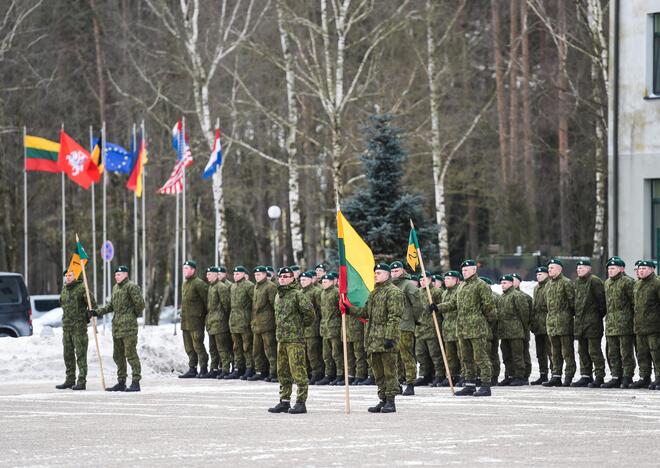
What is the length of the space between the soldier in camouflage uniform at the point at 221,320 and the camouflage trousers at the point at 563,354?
5895mm

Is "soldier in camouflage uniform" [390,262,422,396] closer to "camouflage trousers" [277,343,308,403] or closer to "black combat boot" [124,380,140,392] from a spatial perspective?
"camouflage trousers" [277,343,308,403]

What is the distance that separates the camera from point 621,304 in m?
22.2

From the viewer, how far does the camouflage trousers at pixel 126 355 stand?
22656mm

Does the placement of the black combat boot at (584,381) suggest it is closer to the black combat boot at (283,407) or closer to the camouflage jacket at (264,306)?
the camouflage jacket at (264,306)

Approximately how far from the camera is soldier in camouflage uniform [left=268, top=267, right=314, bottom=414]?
17.9 meters

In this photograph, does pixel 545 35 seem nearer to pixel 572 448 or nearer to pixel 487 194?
pixel 487 194

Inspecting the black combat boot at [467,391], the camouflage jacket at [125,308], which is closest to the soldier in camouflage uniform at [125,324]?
the camouflage jacket at [125,308]

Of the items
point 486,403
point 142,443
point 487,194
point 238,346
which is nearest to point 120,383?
point 238,346

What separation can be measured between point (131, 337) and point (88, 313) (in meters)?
0.74

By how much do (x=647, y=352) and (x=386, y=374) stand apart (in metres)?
5.58

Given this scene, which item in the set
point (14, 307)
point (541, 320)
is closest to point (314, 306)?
point (541, 320)

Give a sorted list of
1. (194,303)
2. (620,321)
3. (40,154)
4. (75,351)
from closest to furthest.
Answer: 1. (620,321)
2. (75,351)
3. (194,303)
4. (40,154)

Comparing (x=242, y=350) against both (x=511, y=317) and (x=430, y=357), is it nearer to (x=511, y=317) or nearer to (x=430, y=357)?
(x=430, y=357)

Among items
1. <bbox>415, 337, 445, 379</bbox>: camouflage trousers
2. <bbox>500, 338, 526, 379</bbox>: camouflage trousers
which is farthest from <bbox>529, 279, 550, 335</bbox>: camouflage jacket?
<bbox>415, 337, 445, 379</bbox>: camouflage trousers
